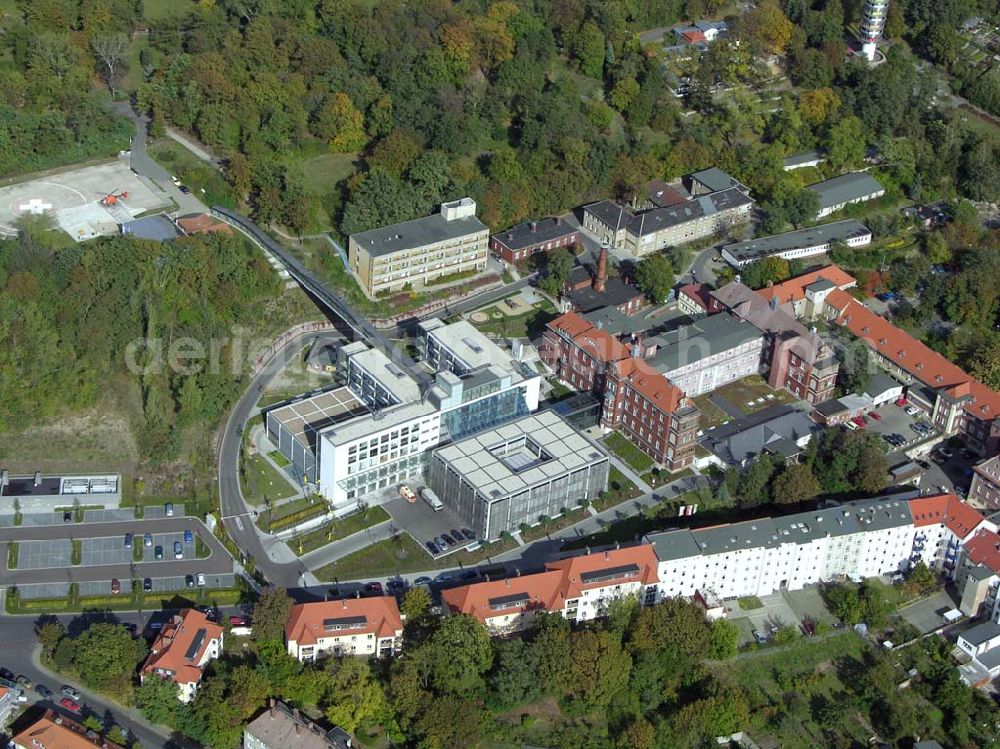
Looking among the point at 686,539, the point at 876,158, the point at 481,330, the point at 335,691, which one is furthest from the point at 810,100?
the point at 335,691

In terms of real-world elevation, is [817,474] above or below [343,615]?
below

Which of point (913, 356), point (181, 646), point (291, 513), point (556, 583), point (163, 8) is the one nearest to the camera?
point (181, 646)

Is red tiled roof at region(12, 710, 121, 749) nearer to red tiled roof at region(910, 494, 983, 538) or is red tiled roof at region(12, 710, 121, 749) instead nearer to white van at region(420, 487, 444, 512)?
white van at region(420, 487, 444, 512)

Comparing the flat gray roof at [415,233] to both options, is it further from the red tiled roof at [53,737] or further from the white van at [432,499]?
the red tiled roof at [53,737]

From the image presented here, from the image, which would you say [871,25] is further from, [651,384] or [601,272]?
[651,384]

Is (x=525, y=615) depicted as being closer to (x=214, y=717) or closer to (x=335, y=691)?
(x=335, y=691)

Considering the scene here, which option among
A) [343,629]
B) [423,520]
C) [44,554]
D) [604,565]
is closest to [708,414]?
[604,565]

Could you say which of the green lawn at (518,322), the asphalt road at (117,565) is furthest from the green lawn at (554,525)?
the green lawn at (518,322)
